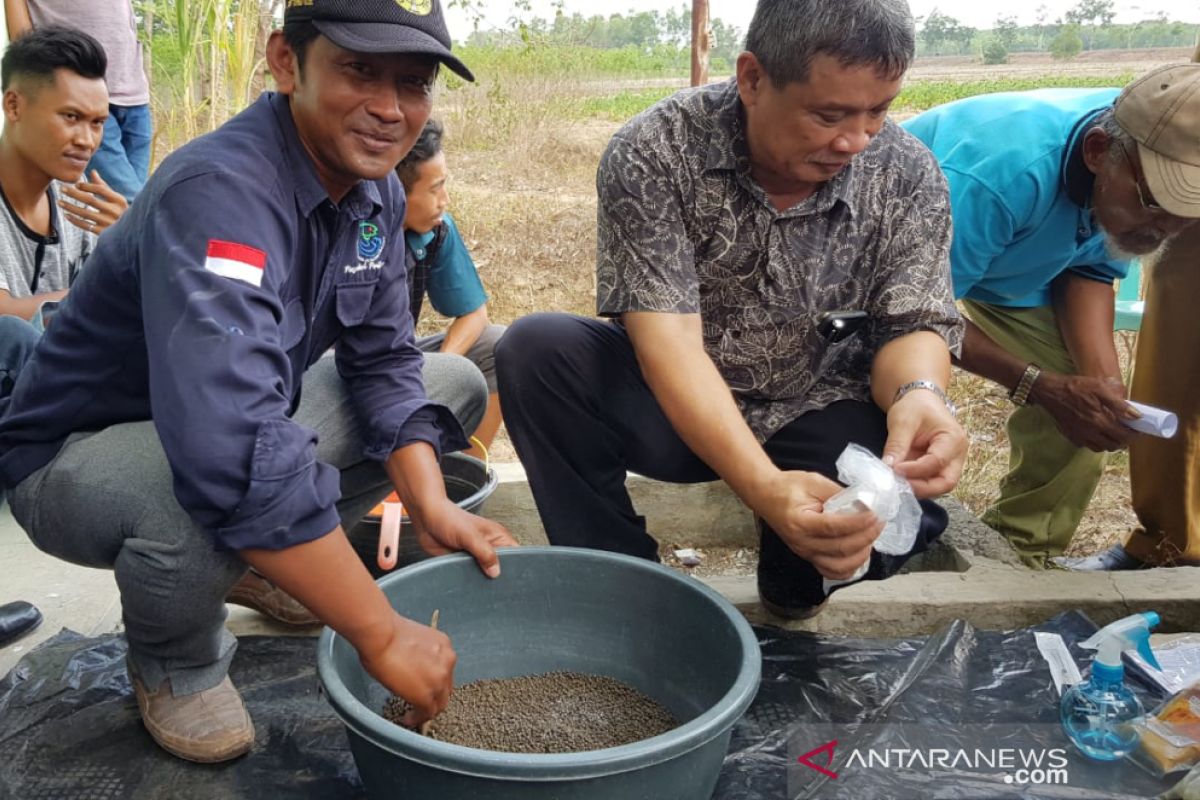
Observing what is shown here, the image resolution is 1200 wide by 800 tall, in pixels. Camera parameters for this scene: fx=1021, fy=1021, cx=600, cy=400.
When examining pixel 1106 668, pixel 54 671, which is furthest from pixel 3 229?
pixel 1106 668

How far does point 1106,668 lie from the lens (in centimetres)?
181

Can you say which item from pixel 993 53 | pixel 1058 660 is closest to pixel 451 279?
pixel 1058 660

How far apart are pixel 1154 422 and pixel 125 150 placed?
3.57 meters

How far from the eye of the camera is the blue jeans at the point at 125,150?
3594mm

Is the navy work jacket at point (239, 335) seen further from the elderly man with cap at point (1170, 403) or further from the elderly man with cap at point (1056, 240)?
the elderly man with cap at point (1170, 403)

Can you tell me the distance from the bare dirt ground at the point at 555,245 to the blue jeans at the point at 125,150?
1.63 m

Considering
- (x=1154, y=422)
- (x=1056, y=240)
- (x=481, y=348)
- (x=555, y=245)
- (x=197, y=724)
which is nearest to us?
(x=197, y=724)

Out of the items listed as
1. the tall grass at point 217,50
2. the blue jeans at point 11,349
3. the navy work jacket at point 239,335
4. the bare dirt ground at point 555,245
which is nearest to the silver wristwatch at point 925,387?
the navy work jacket at point 239,335

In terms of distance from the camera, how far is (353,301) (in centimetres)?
178

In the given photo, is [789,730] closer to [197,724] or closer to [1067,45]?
[197,724]

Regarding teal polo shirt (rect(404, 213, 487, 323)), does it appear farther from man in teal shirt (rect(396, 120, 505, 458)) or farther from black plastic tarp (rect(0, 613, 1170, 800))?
black plastic tarp (rect(0, 613, 1170, 800))

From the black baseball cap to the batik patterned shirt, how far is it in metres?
0.63

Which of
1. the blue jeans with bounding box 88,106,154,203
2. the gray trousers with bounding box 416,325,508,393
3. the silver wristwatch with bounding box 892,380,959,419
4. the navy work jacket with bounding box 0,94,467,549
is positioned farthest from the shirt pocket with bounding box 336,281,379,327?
the blue jeans with bounding box 88,106,154,203

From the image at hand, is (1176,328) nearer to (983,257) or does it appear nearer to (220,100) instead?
(983,257)
